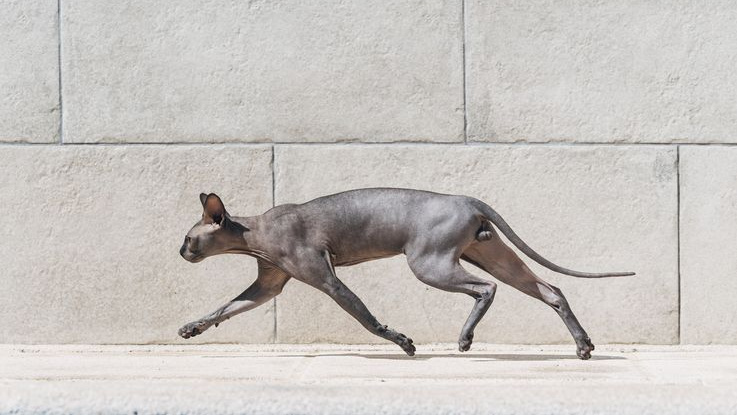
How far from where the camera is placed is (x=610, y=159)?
8414 mm

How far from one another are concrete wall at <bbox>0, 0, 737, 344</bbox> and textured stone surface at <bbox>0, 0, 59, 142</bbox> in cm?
1

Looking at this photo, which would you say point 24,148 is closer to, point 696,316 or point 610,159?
point 610,159

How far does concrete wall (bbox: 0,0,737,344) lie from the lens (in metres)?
8.40

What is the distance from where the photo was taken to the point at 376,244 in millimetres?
7246

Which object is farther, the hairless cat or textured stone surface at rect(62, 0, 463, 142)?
textured stone surface at rect(62, 0, 463, 142)

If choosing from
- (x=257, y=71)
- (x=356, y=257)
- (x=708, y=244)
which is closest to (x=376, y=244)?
(x=356, y=257)

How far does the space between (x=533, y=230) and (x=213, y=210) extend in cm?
245

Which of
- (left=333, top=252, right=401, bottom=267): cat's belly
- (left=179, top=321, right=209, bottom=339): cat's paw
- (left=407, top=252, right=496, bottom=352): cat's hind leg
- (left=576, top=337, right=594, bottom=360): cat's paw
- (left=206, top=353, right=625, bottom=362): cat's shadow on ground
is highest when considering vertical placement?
(left=333, top=252, right=401, bottom=267): cat's belly

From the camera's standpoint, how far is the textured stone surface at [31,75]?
856cm

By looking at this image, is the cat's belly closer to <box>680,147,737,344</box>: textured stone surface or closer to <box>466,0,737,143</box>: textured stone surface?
<box>466,0,737,143</box>: textured stone surface

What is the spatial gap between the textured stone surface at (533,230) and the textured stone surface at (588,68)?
193mm

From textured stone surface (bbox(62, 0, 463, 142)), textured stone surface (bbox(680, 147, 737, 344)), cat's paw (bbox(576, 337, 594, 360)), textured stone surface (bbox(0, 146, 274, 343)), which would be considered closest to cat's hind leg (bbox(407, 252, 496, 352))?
cat's paw (bbox(576, 337, 594, 360))

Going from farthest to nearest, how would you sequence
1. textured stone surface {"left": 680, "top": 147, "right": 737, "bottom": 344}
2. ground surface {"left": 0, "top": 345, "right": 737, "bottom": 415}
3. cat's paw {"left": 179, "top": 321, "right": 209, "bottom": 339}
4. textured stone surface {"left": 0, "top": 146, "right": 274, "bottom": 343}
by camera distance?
1. textured stone surface {"left": 0, "top": 146, "right": 274, "bottom": 343}
2. textured stone surface {"left": 680, "top": 147, "right": 737, "bottom": 344}
3. cat's paw {"left": 179, "top": 321, "right": 209, "bottom": 339}
4. ground surface {"left": 0, "top": 345, "right": 737, "bottom": 415}

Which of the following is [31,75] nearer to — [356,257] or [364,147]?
[364,147]
